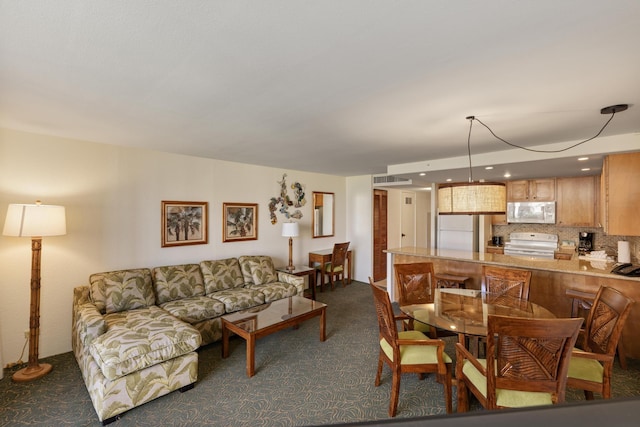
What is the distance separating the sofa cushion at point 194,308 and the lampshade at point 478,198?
2634mm

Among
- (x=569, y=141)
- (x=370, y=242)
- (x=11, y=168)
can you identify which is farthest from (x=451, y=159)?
(x=11, y=168)

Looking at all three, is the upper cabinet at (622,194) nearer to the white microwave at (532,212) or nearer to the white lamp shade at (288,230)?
the white microwave at (532,212)

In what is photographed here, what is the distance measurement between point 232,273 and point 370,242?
2943 millimetres

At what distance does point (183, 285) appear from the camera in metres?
3.54

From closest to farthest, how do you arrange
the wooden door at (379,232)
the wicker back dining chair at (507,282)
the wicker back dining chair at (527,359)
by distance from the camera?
the wicker back dining chair at (527,359) < the wicker back dining chair at (507,282) < the wooden door at (379,232)

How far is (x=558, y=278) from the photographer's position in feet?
10.5

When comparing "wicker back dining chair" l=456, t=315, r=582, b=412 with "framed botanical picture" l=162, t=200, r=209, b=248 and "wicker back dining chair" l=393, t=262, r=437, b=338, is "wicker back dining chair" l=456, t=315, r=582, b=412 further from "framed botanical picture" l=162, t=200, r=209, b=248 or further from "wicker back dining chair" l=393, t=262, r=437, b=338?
"framed botanical picture" l=162, t=200, r=209, b=248

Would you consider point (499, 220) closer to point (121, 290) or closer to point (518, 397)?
point (518, 397)

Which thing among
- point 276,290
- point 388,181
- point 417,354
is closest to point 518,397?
point 417,354

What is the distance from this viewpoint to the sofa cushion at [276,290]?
12.4 feet

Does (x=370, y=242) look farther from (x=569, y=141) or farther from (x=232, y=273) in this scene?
(x=569, y=141)

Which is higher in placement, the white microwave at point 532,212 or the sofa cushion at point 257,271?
the white microwave at point 532,212

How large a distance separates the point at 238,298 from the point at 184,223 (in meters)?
1.31

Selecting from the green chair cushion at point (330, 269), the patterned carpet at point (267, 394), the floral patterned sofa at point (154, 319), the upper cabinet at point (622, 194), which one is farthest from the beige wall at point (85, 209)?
the upper cabinet at point (622, 194)
